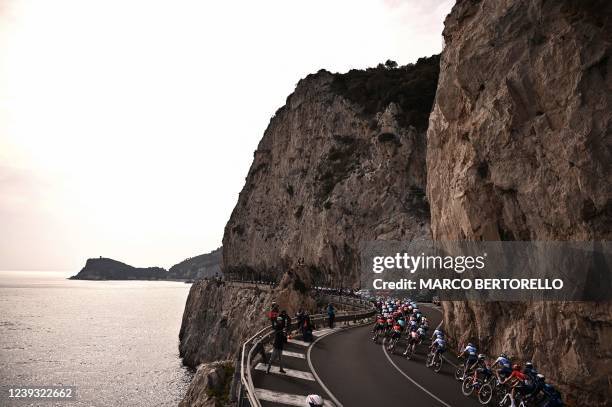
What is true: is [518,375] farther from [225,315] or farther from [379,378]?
[225,315]

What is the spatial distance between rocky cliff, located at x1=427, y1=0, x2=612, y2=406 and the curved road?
2.61 meters

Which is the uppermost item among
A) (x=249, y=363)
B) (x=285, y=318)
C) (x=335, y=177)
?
(x=335, y=177)

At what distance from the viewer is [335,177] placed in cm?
7125

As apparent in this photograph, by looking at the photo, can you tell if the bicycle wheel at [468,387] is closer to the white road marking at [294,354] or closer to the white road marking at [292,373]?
the white road marking at [292,373]

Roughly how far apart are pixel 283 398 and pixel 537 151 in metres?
10.9

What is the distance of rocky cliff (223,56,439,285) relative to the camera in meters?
60.8

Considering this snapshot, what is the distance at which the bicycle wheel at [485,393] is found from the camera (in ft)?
41.7

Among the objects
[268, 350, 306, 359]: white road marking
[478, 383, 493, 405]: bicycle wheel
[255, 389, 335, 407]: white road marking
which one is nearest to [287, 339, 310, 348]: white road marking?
[268, 350, 306, 359]: white road marking

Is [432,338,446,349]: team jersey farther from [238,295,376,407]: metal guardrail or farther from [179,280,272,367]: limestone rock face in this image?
[179,280,272,367]: limestone rock face

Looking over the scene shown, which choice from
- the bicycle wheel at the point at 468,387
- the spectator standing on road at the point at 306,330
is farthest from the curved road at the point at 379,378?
the spectator standing on road at the point at 306,330

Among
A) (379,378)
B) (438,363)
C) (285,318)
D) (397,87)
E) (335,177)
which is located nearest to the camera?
(379,378)

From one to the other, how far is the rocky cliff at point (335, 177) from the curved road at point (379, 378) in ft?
79.0

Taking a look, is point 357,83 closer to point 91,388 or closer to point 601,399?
point 91,388

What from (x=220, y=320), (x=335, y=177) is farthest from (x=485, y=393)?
(x=335, y=177)
